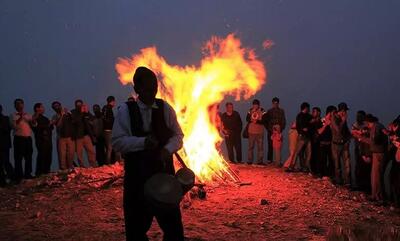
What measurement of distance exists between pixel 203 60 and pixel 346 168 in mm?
5005

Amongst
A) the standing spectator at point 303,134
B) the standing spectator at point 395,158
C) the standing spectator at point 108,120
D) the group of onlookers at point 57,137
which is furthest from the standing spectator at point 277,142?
the standing spectator at point 108,120

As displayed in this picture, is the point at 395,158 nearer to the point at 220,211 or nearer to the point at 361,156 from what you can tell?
the point at 361,156

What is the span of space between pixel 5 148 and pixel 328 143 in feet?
29.1

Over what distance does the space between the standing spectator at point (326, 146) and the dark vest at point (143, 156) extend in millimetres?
9653

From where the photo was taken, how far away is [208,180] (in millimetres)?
12047

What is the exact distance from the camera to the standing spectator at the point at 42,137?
13805 mm

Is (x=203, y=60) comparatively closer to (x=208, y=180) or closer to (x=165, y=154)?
(x=208, y=180)

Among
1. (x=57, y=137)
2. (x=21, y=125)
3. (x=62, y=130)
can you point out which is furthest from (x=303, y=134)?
(x=21, y=125)

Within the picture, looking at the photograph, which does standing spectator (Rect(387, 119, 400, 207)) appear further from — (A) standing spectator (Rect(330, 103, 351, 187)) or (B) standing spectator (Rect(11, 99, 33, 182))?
(B) standing spectator (Rect(11, 99, 33, 182))

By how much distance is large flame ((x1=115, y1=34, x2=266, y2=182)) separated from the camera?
40.8 ft

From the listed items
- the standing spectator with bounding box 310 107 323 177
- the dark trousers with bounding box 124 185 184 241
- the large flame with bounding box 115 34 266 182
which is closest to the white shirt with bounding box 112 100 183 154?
the dark trousers with bounding box 124 185 184 241

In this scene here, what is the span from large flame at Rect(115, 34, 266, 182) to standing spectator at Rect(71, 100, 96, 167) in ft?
6.99

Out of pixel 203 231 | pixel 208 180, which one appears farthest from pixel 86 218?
pixel 208 180

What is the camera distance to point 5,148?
1306 centimetres
